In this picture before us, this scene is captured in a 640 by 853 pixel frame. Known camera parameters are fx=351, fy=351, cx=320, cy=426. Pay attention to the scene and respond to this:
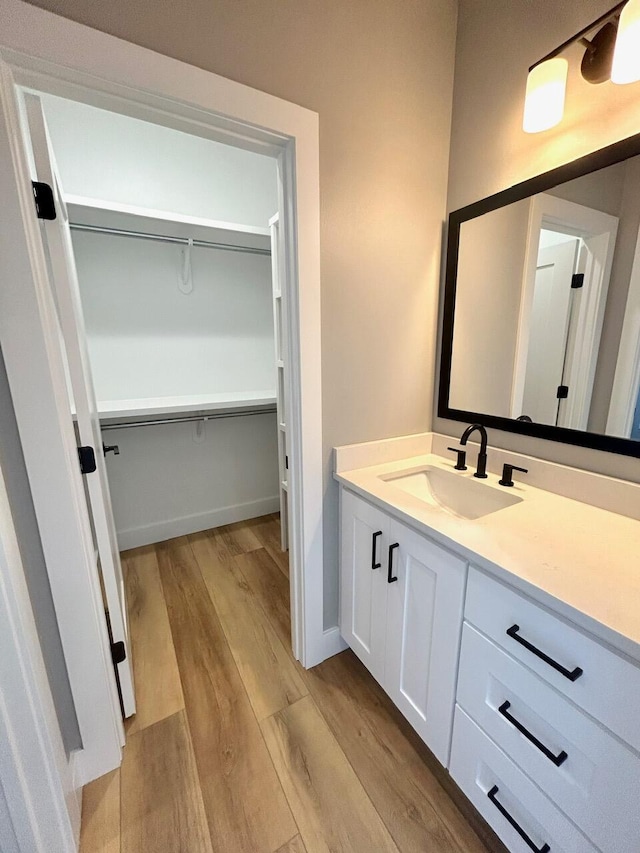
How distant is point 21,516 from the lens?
3.01 feet

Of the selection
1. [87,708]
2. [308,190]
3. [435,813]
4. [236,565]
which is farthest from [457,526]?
[236,565]

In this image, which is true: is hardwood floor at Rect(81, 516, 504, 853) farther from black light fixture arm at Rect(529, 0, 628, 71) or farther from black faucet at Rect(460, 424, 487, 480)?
black light fixture arm at Rect(529, 0, 628, 71)

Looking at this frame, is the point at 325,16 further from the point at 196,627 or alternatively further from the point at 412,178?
the point at 196,627

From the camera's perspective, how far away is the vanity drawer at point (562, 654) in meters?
0.61

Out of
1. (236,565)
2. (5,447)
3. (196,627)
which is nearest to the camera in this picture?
(5,447)

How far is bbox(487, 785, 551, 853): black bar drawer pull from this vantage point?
2.60 feet

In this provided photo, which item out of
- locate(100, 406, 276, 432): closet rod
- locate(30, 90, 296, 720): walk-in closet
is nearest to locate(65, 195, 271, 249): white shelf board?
locate(30, 90, 296, 720): walk-in closet

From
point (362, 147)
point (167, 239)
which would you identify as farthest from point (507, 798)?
point (167, 239)

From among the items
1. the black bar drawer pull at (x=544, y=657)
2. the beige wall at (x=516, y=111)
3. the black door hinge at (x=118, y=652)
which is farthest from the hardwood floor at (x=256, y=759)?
the beige wall at (x=516, y=111)

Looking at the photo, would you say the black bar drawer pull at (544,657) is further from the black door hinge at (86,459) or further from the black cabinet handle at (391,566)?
the black door hinge at (86,459)

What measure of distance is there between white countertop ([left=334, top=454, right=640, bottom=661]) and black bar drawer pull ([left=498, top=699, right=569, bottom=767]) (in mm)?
316

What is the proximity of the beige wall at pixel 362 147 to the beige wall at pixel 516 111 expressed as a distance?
77mm

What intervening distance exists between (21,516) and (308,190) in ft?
4.16

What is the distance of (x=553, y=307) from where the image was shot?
1.19 meters
